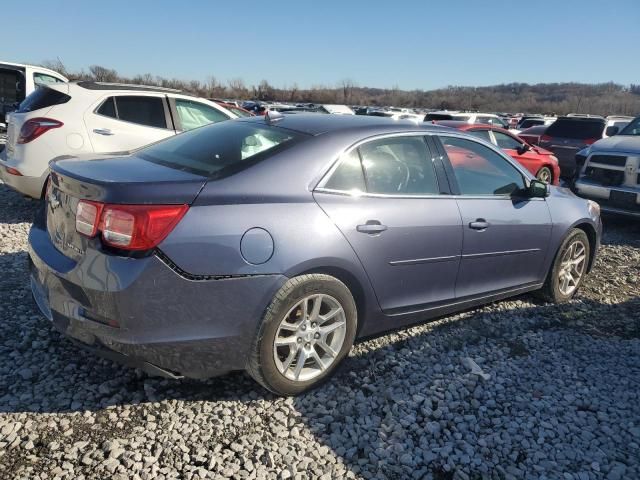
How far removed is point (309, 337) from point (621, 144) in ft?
23.7

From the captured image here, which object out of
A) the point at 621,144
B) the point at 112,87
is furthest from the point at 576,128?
the point at 112,87

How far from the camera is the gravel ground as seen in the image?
245 centimetres

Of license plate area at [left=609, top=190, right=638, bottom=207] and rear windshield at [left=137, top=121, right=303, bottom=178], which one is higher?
rear windshield at [left=137, top=121, right=303, bottom=178]

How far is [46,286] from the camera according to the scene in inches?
110

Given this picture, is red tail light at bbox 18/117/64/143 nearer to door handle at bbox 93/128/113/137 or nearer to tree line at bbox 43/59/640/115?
door handle at bbox 93/128/113/137

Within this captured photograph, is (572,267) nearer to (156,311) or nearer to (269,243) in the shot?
(269,243)

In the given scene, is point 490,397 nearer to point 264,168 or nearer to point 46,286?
point 264,168

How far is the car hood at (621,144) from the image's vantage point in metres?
7.70

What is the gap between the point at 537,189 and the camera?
4203mm

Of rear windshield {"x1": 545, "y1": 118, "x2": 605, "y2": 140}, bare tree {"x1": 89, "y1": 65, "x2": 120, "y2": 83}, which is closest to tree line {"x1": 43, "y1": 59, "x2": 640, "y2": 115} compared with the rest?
bare tree {"x1": 89, "y1": 65, "x2": 120, "y2": 83}

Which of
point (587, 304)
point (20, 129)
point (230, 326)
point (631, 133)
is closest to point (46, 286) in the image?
point (230, 326)

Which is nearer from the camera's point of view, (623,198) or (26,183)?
(26,183)

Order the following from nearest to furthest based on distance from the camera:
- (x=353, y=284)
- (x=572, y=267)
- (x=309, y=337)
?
(x=309, y=337) < (x=353, y=284) < (x=572, y=267)

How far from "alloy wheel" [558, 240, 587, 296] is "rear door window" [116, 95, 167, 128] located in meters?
5.04
